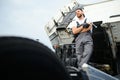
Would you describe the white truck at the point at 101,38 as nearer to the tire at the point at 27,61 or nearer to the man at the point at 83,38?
the man at the point at 83,38

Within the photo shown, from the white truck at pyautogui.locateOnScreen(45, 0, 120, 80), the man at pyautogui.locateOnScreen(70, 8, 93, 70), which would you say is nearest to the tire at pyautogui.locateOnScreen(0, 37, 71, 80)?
the man at pyautogui.locateOnScreen(70, 8, 93, 70)

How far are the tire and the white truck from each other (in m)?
5.44

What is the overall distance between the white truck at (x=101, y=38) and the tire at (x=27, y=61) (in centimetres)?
544

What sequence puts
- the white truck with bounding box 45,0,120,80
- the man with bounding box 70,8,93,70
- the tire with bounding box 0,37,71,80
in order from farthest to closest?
1. the white truck with bounding box 45,0,120,80
2. the man with bounding box 70,8,93,70
3. the tire with bounding box 0,37,71,80

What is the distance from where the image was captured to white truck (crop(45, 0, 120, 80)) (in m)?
7.41

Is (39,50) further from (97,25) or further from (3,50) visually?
(97,25)

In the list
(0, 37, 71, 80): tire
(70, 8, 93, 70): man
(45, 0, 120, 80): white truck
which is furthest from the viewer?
(45, 0, 120, 80): white truck

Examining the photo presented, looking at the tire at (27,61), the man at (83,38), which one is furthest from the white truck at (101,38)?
the tire at (27,61)

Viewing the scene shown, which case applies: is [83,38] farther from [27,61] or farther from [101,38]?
[27,61]

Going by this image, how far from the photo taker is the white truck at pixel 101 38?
24.3 feet

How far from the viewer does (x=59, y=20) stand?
9547 millimetres

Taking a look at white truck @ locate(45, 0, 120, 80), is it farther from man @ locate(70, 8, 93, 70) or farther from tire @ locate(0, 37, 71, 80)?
tire @ locate(0, 37, 71, 80)

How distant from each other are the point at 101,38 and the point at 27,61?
638 centimetres

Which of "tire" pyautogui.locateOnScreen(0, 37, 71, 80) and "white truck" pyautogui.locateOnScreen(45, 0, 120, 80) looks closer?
"tire" pyautogui.locateOnScreen(0, 37, 71, 80)
